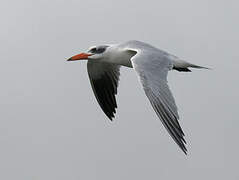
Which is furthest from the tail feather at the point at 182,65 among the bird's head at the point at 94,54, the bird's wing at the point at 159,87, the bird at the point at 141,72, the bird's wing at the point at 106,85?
the bird's wing at the point at 106,85

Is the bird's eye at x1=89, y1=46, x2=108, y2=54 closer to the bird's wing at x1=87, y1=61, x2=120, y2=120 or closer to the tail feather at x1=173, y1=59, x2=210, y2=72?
the bird's wing at x1=87, y1=61, x2=120, y2=120

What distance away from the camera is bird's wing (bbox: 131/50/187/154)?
45.3 ft

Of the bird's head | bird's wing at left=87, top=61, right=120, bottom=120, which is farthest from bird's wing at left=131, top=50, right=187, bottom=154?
bird's wing at left=87, top=61, right=120, bottom=120

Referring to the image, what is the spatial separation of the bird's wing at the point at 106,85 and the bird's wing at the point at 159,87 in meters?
3.64

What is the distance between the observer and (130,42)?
59.9ft

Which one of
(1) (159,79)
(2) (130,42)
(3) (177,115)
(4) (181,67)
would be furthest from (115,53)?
(3) (177,115)

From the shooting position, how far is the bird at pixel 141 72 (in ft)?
46.3

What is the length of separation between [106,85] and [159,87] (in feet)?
19.3

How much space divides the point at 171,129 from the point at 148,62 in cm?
274

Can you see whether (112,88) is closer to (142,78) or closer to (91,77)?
(91,77)

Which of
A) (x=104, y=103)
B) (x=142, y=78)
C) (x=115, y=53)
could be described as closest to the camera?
(x=142, y=78)

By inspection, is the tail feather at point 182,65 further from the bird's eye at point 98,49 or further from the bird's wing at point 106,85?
the bird's wing at point 106,85

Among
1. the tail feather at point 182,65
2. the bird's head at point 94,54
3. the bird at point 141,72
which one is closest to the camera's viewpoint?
Result: the bird at point 141,72

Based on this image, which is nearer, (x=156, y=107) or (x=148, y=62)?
(x=156, y=107)
